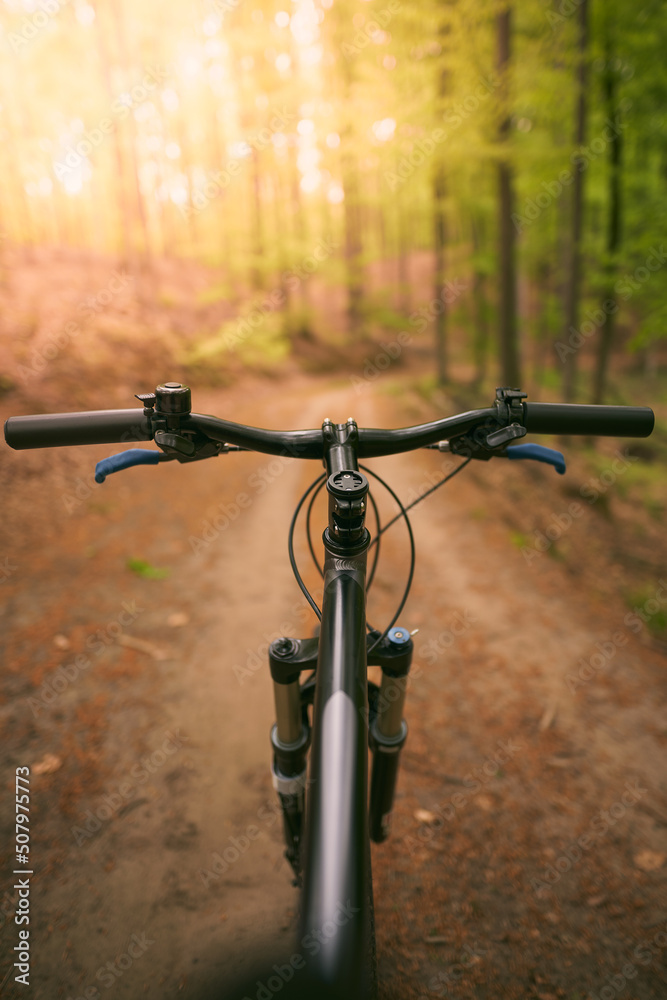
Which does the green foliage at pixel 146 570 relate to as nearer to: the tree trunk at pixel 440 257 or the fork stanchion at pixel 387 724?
the fork stanchion at pixel 387 724

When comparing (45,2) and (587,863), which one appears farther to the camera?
(45,2)

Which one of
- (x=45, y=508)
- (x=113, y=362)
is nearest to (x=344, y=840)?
(x=45, y=508)

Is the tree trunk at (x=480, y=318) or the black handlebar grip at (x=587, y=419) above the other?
the tree trunk at (x=480, y=318)

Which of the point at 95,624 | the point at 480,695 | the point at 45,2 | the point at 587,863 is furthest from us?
the point at 45,2

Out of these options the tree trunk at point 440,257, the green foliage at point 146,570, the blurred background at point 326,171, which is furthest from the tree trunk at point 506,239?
the green foliage at point 146,570

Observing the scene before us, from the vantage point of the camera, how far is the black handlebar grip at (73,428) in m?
1.70

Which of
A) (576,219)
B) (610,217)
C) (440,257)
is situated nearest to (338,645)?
(576,219)

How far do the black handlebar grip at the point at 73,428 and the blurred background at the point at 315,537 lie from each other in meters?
1.61

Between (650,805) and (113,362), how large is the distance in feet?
36.6

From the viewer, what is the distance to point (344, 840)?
94cm

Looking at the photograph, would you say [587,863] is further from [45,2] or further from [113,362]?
[45,2]

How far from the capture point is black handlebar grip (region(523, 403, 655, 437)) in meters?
1.80

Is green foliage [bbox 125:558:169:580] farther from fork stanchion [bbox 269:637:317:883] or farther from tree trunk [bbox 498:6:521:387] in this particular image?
tree trunk [bbox 498:6:521:387]

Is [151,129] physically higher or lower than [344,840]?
higher
